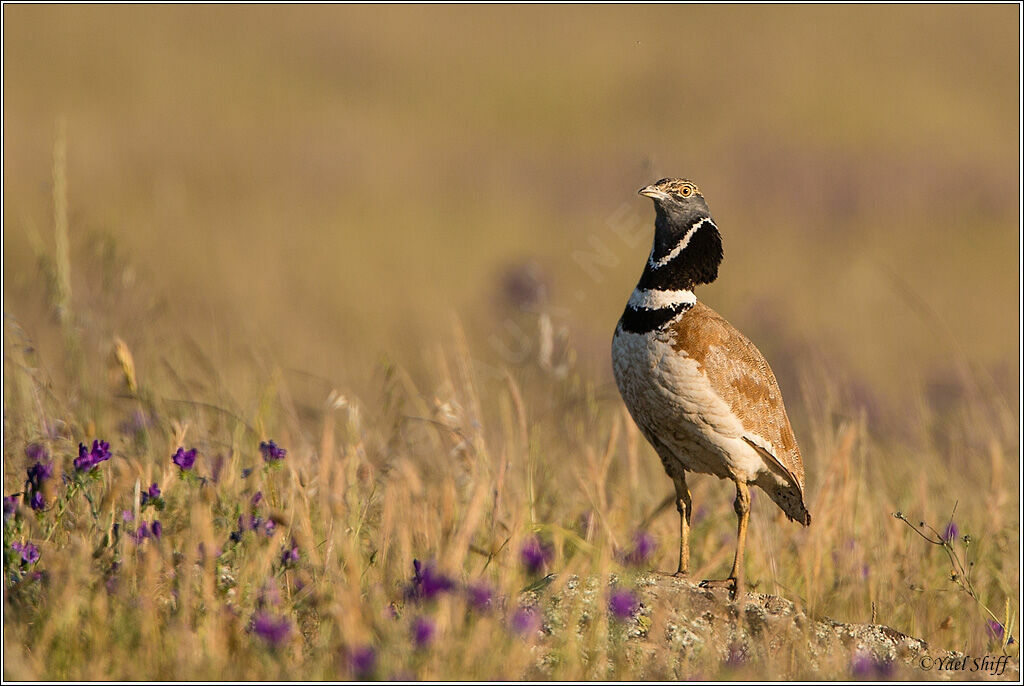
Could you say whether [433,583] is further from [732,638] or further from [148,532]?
[732,638]

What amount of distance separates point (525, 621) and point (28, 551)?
1723mm

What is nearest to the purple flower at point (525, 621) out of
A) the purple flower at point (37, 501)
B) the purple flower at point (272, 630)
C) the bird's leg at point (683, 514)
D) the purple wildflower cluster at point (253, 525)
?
the purple flower at point (272, 630)

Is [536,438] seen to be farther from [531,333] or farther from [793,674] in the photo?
[531,333]

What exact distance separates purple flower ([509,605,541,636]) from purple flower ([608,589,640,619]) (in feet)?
0.84

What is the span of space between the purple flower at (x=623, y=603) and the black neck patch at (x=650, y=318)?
1115 mm

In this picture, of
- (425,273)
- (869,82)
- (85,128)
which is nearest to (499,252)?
(425,273)

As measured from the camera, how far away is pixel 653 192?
4941 mm

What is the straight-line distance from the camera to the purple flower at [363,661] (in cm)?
329

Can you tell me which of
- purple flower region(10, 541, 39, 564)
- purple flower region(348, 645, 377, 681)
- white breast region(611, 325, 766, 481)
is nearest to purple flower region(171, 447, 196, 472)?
purple flower region(10, 541, 39, 564)

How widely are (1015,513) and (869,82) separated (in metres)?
19.1

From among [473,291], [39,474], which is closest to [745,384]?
[39,474]

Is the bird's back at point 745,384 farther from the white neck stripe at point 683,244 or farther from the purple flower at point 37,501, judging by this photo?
the purple flower at point 37,501

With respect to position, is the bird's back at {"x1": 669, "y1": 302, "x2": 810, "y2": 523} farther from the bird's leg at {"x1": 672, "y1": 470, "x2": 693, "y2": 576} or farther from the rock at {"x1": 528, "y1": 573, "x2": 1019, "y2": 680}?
the rock at {"x1": 528, "y1": 573, "x2": 1019, "y2": 680}

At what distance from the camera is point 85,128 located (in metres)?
21.2
